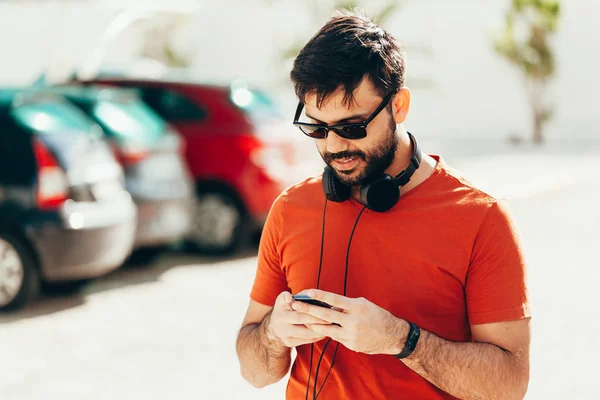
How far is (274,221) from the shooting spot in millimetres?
2594

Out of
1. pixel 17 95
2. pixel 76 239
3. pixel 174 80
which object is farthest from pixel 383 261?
pixel 174 80

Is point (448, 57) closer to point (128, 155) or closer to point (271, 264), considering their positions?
Result: point (128, 155)

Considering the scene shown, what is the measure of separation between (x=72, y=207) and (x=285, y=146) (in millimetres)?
3312

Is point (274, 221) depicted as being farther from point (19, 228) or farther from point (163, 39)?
point (163, 39)

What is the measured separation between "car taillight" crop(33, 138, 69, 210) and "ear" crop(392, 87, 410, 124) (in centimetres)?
477

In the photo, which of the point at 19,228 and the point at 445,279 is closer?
the point at 445,279

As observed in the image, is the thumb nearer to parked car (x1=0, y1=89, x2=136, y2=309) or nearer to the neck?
the neck

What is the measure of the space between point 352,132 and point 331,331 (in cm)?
53

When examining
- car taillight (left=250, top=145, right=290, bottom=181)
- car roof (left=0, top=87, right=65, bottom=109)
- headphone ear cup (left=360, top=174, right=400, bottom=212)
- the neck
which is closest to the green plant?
car taillight (left=250, top=145, right=290, bottom=181)

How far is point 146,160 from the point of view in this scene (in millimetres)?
8430

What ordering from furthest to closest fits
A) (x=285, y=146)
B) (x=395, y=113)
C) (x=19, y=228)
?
1. (x=285, y=146)
2. (x=19, y=228)
3. (x=395, y=113)

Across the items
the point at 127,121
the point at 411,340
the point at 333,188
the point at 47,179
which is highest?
the point at 333,188

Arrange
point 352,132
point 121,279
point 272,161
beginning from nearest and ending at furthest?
point 352,132, point 121,279, point 272,161

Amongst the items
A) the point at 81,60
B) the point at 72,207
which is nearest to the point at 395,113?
the point at 72,207
